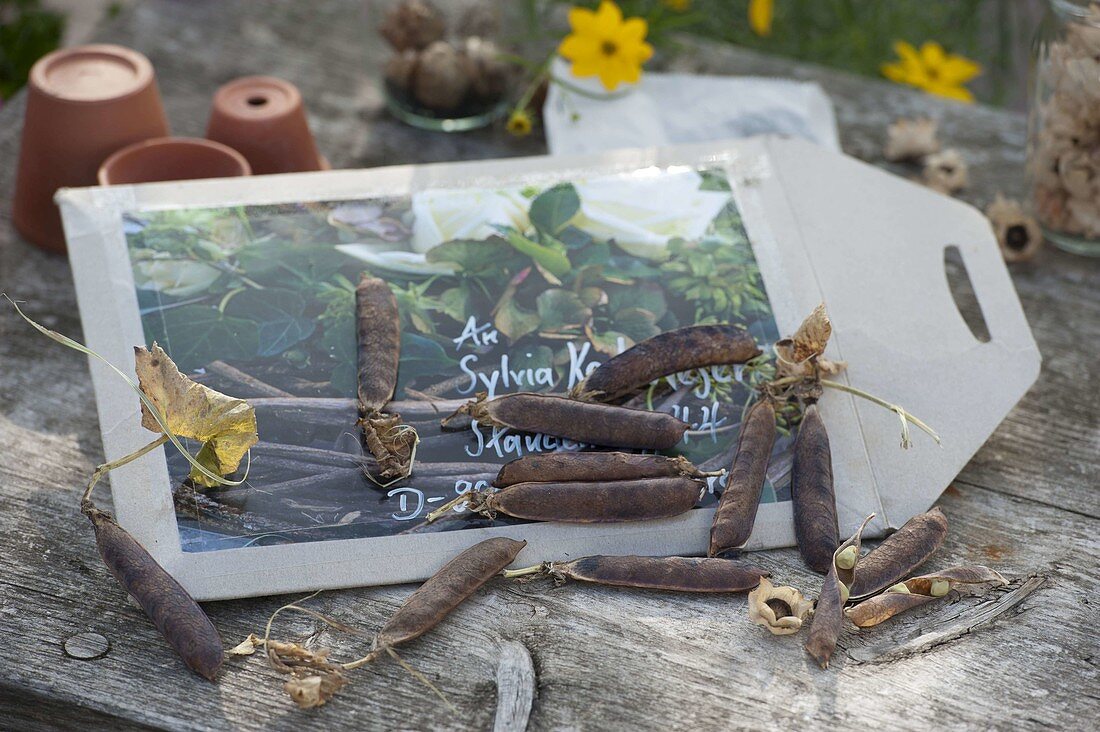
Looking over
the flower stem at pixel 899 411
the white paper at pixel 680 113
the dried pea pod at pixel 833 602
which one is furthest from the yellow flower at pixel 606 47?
the dried pea pod at pixel 833 602

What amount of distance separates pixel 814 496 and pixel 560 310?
0.20 m

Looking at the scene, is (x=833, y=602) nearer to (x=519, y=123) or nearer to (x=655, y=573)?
(x=655, y=573)

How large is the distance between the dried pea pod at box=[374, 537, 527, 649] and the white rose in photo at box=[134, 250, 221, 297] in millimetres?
258

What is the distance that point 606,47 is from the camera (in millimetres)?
895

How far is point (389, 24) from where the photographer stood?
0.91 meters

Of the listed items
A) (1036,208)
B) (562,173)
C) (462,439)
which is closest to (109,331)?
(462,439)

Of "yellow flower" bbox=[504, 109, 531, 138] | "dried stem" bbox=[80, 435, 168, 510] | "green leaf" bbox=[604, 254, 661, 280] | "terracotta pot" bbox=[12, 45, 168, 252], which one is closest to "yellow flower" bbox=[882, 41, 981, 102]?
"yellow flower" bbox=[504, 109, 531, 138]

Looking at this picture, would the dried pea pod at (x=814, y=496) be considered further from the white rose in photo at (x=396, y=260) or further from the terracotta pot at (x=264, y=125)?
the terracotta pot at (x=264, y=125)

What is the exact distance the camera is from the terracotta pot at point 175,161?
0.76 meters

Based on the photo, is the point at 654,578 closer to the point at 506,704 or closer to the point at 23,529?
the point at 506,704

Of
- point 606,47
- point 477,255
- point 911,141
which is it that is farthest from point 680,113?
point 477,255

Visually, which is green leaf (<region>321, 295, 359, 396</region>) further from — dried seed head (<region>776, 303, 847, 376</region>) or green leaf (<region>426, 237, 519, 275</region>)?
dried seed head (<region>776, 303, 847, 376</region>)

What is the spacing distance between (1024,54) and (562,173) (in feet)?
3.81

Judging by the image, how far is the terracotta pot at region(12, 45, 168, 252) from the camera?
0.74m
